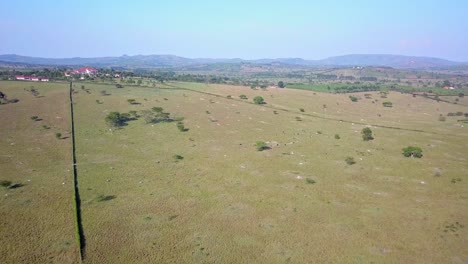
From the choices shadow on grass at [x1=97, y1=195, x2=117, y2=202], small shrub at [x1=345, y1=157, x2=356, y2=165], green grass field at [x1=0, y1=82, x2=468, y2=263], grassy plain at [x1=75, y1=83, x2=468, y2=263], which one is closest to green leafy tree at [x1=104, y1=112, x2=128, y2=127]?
grassy plain at [x1=75, y1=83, x2=468, y2=263]

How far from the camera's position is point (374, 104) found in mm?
172750

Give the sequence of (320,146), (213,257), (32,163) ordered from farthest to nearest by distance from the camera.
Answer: (320,146) < (32,163) < (213,257)

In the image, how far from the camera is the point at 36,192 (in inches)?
2060

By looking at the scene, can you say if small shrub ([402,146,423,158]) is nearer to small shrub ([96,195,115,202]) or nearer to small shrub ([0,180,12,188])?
small shrub ([96,195,115,202])

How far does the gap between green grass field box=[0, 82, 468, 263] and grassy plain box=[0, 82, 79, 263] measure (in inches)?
9.9

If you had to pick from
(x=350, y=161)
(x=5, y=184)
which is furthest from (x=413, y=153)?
(x=5, y=184)

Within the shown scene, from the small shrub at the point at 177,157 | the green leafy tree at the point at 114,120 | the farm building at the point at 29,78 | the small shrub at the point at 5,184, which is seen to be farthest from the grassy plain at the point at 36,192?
the farm building at the point at 29,78

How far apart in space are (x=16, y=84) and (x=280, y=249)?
16993 cm

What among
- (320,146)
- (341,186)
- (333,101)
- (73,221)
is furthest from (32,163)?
(333,101)

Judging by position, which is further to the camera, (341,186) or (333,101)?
(333,101)

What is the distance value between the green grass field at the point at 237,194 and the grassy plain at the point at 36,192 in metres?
0.25

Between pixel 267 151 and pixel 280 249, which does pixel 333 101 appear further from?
pixel 280 249

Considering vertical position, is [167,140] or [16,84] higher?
[16,84]

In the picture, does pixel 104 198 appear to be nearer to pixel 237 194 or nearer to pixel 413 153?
pixel 237 194
